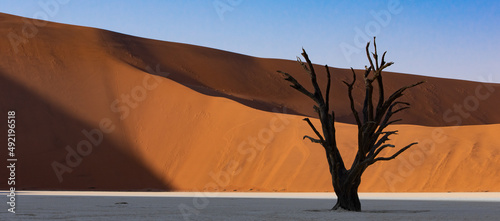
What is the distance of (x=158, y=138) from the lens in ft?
151

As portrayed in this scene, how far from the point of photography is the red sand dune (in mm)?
36438

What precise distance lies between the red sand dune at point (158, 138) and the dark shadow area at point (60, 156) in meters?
0.07

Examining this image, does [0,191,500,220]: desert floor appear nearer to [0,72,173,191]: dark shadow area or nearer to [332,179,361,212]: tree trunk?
[332,179,361,212]: tree trunk

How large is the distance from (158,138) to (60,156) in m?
6.93

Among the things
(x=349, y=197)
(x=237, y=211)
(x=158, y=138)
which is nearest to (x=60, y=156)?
(x=158, y=138)

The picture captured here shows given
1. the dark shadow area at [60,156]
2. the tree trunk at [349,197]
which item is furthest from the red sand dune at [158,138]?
the tree trunk at [349,197]

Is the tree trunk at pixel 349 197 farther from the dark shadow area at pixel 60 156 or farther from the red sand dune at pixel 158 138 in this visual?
the dark shadow area at pixel 60 156

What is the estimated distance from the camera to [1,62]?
5241 centimetres

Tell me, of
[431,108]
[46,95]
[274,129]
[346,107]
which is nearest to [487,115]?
[431,108]

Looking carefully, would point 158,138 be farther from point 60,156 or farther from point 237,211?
point 237,211

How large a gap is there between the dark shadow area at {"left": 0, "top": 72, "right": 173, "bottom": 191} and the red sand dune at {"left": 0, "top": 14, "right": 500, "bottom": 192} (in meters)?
0.07

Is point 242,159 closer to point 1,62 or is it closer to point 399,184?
point 399,184

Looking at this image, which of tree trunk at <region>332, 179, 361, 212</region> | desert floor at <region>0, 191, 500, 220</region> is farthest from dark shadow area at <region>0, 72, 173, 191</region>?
tree trunk at <region>332, 179, 361, 212</region>

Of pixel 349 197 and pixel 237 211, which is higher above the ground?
pixel 349 197
